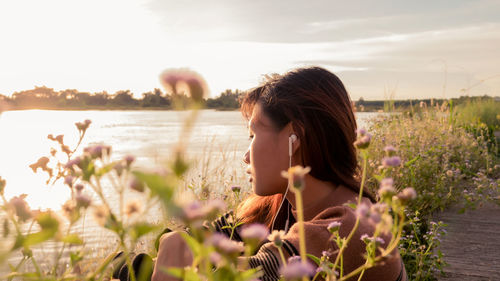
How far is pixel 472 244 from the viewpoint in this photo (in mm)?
3248

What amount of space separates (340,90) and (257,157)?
1.72ft

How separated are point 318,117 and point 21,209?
1.49m

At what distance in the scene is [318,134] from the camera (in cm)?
195

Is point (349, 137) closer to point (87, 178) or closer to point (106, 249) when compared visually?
point (87, 178)

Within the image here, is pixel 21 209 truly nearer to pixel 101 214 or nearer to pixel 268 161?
pixel 101 214

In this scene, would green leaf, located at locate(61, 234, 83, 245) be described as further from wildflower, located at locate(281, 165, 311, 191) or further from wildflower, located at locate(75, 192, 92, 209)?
wildflower, located at locate(281, 165, 311, 191)

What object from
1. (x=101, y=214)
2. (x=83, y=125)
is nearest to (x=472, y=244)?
(x=83, y=125)

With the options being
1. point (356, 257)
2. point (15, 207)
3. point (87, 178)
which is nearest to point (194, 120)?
point (87, 178)

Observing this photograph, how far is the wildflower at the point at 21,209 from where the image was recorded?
642mm

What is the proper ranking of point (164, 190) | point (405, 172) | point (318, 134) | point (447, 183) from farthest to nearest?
point (447, 183) < point (405, 172) < point (318, 134) < point (164, 190)

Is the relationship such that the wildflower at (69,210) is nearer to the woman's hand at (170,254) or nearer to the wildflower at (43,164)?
the wildflower at (43,164)

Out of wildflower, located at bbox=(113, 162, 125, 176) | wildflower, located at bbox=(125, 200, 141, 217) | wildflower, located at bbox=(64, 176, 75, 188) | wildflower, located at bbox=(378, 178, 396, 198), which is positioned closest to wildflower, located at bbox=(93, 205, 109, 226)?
wildflower, located at bbox=(125, 200, 141, 217)

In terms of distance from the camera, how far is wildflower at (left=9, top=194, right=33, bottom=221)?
25.3 inches

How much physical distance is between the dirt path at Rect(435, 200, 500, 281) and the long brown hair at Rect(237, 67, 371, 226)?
1.34 m
